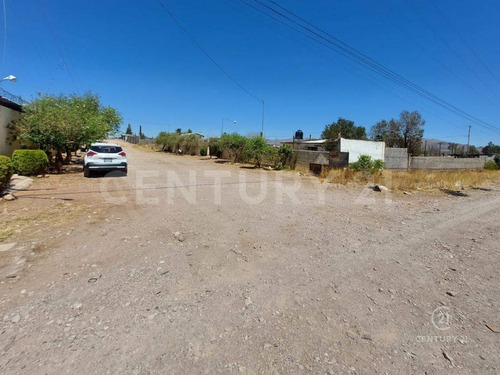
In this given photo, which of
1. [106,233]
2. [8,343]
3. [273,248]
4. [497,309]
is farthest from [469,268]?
[106,233]

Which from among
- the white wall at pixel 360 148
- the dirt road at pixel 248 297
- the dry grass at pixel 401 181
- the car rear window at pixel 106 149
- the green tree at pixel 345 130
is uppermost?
the green tree at pixel 345 130

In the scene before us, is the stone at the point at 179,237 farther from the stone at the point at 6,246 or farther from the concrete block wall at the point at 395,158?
the concrete block wall at the point at 395,158

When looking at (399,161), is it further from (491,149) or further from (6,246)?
(491,149)

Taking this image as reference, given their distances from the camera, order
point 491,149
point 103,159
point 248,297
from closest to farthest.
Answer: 1. point 248,297
2. point 103,159
3. point 491,149

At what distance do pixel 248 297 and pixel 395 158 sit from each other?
2252 cm

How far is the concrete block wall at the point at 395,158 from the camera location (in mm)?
21406

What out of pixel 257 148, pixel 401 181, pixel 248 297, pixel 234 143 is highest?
pixel 234 143

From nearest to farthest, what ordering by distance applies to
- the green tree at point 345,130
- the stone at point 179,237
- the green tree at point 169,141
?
the stone at point 179,237 < the green tree at point 169,141 < the green tree at point 345,130

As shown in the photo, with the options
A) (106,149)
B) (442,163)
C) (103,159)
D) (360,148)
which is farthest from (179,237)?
(442,163)

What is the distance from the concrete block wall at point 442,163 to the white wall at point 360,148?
395cm

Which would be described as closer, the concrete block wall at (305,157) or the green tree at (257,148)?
the concrete block wall at (305,157)

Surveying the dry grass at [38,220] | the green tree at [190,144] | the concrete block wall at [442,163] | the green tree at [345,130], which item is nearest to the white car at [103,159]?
the dry grass at [38,220]

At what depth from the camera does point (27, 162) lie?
10.7 metres

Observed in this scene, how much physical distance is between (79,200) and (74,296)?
5.43 m
